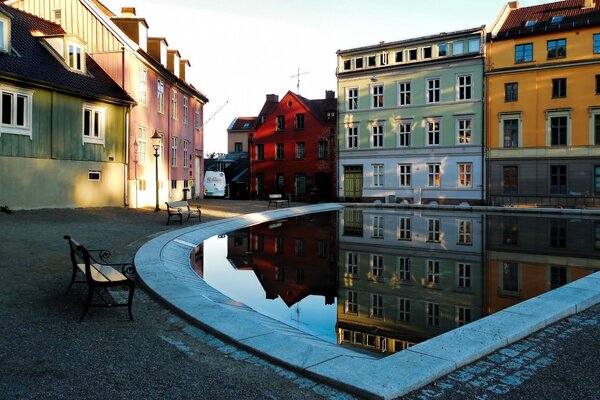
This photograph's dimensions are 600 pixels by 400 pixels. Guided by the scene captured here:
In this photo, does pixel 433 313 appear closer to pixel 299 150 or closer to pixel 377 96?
pixel 377 96

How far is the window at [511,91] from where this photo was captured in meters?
34.3

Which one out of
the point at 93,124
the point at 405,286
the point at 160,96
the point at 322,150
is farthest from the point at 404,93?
the point at 405,286

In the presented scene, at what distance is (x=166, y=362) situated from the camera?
4.87 m

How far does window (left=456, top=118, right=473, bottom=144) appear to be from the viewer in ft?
117

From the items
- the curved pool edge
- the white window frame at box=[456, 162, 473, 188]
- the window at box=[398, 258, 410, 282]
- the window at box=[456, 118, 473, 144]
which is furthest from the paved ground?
the window at box=[456, 118, 473, 144]

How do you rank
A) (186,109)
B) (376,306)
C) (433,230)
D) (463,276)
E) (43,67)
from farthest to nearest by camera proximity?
(186,109)
(43,67)
(433,230)
(463,276)
(376,306)

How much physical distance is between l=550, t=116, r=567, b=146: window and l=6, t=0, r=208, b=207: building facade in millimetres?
26190

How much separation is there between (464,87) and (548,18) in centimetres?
757

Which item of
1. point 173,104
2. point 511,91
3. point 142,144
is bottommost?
point 142,144

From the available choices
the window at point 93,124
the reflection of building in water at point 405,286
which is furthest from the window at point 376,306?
the window at point 93,124

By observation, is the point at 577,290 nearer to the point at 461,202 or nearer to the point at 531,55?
the point at 461,202

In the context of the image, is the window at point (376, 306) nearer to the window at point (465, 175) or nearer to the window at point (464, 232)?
the window at point (464, 232)

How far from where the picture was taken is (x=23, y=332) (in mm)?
5641

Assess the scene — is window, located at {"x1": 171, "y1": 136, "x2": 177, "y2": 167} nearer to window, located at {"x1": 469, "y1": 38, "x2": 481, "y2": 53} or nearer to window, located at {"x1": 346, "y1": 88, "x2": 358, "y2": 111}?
window, located at {"x1": 346, "y1": 88, "x2": 358, "y2": 111}
